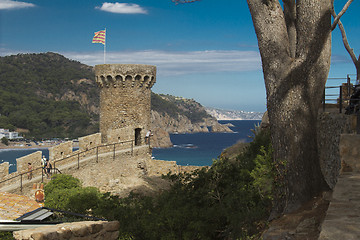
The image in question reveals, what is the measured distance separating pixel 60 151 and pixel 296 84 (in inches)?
542

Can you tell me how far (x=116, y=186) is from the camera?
1609 centimetres

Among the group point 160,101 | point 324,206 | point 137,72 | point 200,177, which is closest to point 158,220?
point 200,177

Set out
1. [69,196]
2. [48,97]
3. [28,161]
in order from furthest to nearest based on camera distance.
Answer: [48,97] < [28,161] < [69,196]

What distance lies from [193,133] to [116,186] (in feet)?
442

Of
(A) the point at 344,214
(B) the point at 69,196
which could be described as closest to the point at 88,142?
(B) the point at 69,196

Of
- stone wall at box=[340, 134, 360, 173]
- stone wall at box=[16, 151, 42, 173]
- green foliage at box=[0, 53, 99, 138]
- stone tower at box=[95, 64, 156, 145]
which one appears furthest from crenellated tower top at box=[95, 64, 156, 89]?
green foliage at box=[0, 53, 99, 138]

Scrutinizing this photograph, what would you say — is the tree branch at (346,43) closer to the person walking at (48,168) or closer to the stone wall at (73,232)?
the stone wall at (73,232)

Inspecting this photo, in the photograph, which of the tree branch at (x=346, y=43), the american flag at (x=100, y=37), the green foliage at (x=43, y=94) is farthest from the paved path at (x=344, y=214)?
the green foliage at (x=43, y=94)

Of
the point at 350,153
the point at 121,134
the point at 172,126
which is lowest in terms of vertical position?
the point at 172,126

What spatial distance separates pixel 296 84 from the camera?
585cm

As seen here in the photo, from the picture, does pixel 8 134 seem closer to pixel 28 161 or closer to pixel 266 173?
pixel 28 161

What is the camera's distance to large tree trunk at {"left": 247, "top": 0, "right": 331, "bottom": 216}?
18.9 ft

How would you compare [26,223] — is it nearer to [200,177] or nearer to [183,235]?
[183,235]

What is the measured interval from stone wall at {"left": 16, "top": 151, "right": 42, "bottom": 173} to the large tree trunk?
39.0 feet
